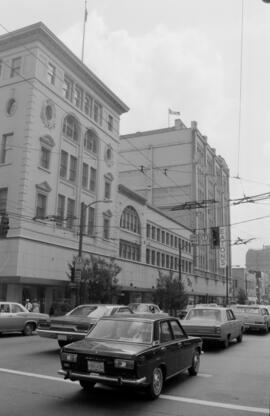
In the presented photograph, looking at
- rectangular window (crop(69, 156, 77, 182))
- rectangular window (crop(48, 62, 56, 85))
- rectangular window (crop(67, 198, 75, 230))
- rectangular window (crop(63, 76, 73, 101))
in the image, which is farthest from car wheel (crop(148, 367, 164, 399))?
rectangular window (crop(63, 76, 73, 101))

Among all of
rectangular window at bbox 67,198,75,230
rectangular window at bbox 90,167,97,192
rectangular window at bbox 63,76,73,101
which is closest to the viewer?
rectangular window at bbox 67,198,75,230

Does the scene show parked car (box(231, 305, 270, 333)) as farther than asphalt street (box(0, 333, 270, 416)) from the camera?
Answer: Yes

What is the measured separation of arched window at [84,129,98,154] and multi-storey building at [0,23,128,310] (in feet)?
0.48

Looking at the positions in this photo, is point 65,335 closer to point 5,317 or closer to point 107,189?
point 5,317

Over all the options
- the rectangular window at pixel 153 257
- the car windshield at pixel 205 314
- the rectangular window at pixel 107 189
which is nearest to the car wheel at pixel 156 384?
the car windshield at pixel 205 314

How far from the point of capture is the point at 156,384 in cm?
781

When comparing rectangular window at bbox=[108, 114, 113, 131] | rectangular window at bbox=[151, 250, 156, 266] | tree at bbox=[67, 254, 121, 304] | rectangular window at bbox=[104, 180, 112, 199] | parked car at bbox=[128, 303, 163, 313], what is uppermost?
rectangular window at bbox=[108, 114, 113, 131]

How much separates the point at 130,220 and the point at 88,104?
564 inches

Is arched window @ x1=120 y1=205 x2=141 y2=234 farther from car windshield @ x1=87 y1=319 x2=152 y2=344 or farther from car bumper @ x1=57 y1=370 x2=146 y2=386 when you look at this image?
car bumper @ x1=57 y1=370 x2=146 y2=386

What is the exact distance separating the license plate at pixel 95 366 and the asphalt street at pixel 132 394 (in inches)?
19.5

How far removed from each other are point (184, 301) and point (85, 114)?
21.2m

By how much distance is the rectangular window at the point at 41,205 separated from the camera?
34.3 meters

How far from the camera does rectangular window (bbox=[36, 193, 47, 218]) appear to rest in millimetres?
34344

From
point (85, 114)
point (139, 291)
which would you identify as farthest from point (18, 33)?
A: point (139, 291)
